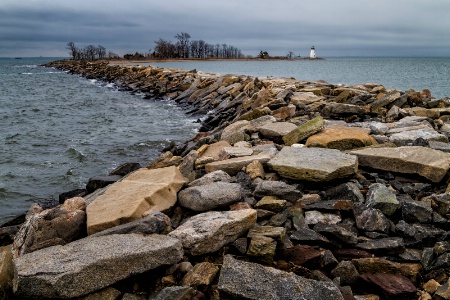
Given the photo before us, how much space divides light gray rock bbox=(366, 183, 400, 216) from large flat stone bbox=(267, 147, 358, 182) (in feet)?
1.55

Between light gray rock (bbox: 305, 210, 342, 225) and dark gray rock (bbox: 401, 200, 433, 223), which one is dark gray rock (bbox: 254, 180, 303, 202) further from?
dark gray rock (bbox: 401, 200, 433, 223)

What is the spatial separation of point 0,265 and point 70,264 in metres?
0.60

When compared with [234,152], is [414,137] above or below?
above

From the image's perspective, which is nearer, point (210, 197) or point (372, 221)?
point (372, 221)

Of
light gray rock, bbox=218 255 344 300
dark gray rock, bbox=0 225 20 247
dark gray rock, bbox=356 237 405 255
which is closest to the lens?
light gray rock, bbox=218 255 344 300

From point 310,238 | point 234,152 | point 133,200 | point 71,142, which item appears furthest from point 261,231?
point 71,142

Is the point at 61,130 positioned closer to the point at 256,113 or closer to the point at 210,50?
the point at 256,113

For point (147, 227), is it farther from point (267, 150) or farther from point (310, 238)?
point (267, 150)

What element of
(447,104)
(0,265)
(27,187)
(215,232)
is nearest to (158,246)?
(215,232)

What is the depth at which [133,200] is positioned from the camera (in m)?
4.18

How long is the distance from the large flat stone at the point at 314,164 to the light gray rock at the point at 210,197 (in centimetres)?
80

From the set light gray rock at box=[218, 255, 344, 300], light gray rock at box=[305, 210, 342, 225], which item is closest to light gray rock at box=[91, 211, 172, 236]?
light gray rock at box=[218, 255, 344, 300]

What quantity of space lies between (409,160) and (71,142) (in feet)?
36.6

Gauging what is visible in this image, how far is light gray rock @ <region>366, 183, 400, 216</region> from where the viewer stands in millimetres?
3836
